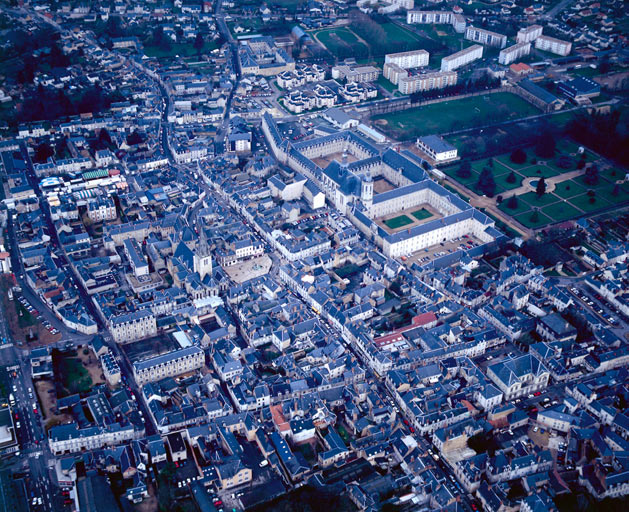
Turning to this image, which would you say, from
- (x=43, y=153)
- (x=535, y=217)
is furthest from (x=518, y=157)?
(x=43, y=153)

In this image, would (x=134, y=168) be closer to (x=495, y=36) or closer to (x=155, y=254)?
(x=155, y=254)

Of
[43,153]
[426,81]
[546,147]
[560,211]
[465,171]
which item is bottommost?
[560,211]

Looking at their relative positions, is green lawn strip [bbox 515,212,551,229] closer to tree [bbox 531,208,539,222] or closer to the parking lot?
tree [bbox 531,208,539,222]

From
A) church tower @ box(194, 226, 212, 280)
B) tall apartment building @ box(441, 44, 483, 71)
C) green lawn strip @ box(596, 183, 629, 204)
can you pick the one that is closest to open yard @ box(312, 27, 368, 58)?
tall apartment building @ box(441, 44, 483, 71)

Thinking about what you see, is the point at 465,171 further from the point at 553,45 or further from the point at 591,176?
the point at 553,45

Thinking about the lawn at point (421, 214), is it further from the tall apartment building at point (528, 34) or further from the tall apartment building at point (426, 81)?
the tall apartment building at point (528, 34)

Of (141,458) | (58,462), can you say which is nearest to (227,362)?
(141,458)

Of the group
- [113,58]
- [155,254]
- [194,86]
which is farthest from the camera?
[113,58]
